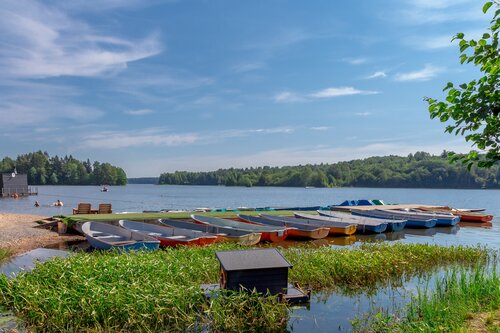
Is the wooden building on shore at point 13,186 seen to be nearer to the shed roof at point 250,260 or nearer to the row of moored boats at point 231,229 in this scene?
the row of moored boats at point 231,229

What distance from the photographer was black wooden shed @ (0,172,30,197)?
81.0m

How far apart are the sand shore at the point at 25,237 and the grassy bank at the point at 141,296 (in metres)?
8.69

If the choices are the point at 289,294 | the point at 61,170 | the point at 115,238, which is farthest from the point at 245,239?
the point at 61,170

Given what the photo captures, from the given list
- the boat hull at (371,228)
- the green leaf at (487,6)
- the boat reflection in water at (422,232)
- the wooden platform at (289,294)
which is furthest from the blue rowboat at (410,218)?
the green leaf at (487,6)

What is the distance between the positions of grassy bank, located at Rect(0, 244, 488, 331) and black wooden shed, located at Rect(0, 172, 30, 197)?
269 feet

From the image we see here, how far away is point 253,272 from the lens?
873 centimetres

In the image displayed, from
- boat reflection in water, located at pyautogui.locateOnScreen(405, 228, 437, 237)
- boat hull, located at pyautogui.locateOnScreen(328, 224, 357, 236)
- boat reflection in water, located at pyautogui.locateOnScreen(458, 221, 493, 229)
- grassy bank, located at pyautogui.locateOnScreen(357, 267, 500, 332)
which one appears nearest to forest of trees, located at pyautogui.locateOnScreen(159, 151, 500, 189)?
boat reflection in water, located at pyautogui.locateOnScreen(458, 221, 493, 229)

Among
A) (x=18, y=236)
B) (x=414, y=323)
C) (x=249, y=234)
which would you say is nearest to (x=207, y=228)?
(x=249, y=234)

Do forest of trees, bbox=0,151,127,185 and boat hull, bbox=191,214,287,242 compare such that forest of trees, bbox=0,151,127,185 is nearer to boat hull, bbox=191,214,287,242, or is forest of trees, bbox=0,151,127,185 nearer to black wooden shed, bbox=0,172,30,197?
black wooden shed, bbox=0,172,30,197

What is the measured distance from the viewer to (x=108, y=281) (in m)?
9.42

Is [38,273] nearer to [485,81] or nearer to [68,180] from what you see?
[485,81]

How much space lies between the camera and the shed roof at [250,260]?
28.5ft

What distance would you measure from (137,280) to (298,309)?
12.7 ft

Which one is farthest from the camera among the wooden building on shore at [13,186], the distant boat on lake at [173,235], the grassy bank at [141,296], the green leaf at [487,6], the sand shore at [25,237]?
the wooden building on shore at [13,186]
